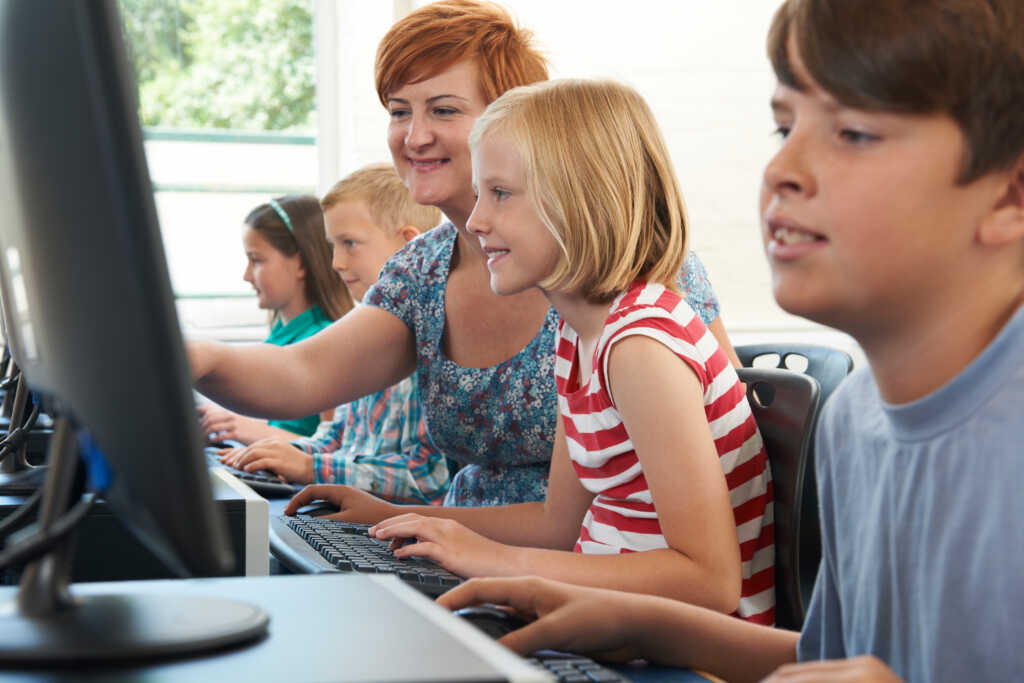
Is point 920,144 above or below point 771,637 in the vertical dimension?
above

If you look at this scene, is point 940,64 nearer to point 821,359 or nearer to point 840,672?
point 840,672

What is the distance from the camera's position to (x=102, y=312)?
0.41m

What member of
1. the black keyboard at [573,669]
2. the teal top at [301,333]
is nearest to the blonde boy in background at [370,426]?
the teal top at [301,333]

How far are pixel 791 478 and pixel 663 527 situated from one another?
22 centimetres

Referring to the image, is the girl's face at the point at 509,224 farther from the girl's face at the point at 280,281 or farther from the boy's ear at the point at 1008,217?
the girl's face at the point at 280,281

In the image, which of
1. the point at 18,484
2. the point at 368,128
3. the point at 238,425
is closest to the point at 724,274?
the point at 368,128

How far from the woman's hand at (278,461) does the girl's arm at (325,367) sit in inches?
4.9

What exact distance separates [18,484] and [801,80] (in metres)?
0.86

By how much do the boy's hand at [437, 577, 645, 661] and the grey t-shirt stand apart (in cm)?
18

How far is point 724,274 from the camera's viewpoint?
337 centimetres

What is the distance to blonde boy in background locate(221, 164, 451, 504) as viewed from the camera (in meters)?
1.80

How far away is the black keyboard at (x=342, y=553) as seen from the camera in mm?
902

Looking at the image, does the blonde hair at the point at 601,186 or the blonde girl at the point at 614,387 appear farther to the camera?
the blonde hair at the point at 601,186

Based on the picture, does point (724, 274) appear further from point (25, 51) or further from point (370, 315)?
point (25, 51)
